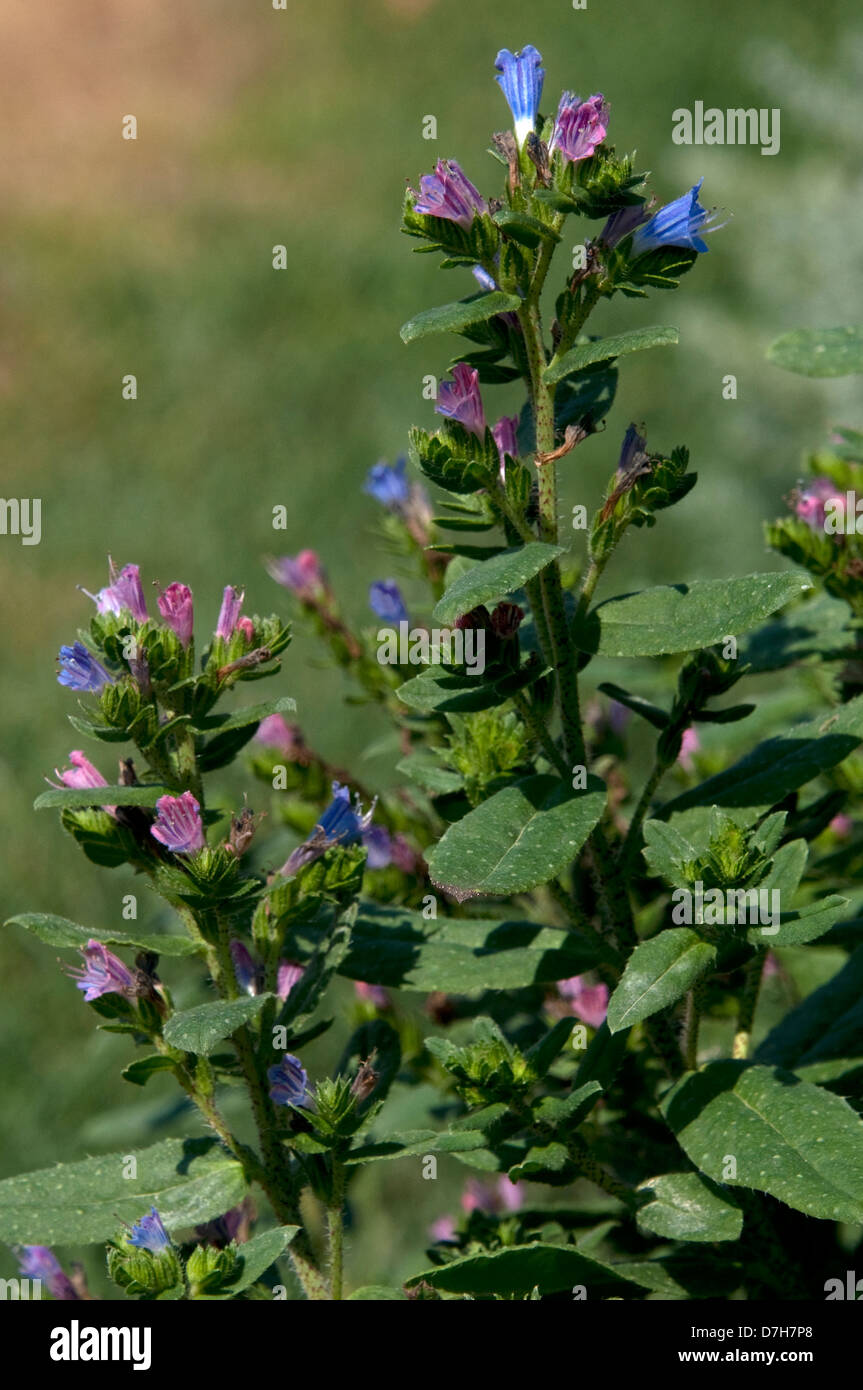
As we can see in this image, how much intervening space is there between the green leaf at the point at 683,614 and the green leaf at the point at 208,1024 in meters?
0.55

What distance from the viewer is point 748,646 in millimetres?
2320

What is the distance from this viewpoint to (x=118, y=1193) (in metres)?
1.85

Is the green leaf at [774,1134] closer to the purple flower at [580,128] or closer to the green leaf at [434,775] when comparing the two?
the green leaf at [434,775]

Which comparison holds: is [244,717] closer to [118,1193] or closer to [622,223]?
[118,1193]

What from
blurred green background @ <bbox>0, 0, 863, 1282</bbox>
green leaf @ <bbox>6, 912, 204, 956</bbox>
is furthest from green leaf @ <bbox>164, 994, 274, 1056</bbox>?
blurred green background @ <bbox>0, 0, 863, 1282</bbox>

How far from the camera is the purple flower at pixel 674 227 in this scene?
171cm

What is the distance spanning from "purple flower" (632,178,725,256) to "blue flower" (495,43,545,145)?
186 mm

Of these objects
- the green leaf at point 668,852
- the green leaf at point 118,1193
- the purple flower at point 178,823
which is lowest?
the green leaf at point 118,1193

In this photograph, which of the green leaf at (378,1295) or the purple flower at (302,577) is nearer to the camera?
the green leaf at (378,1295)

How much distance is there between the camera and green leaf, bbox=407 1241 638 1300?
171cm

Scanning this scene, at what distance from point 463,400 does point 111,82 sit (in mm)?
12008

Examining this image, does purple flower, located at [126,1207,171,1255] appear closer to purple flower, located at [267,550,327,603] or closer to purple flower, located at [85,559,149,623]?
purple flower, located at [85,559,149,623]

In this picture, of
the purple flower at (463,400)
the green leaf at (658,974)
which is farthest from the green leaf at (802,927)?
the purple flower at (463,400)
